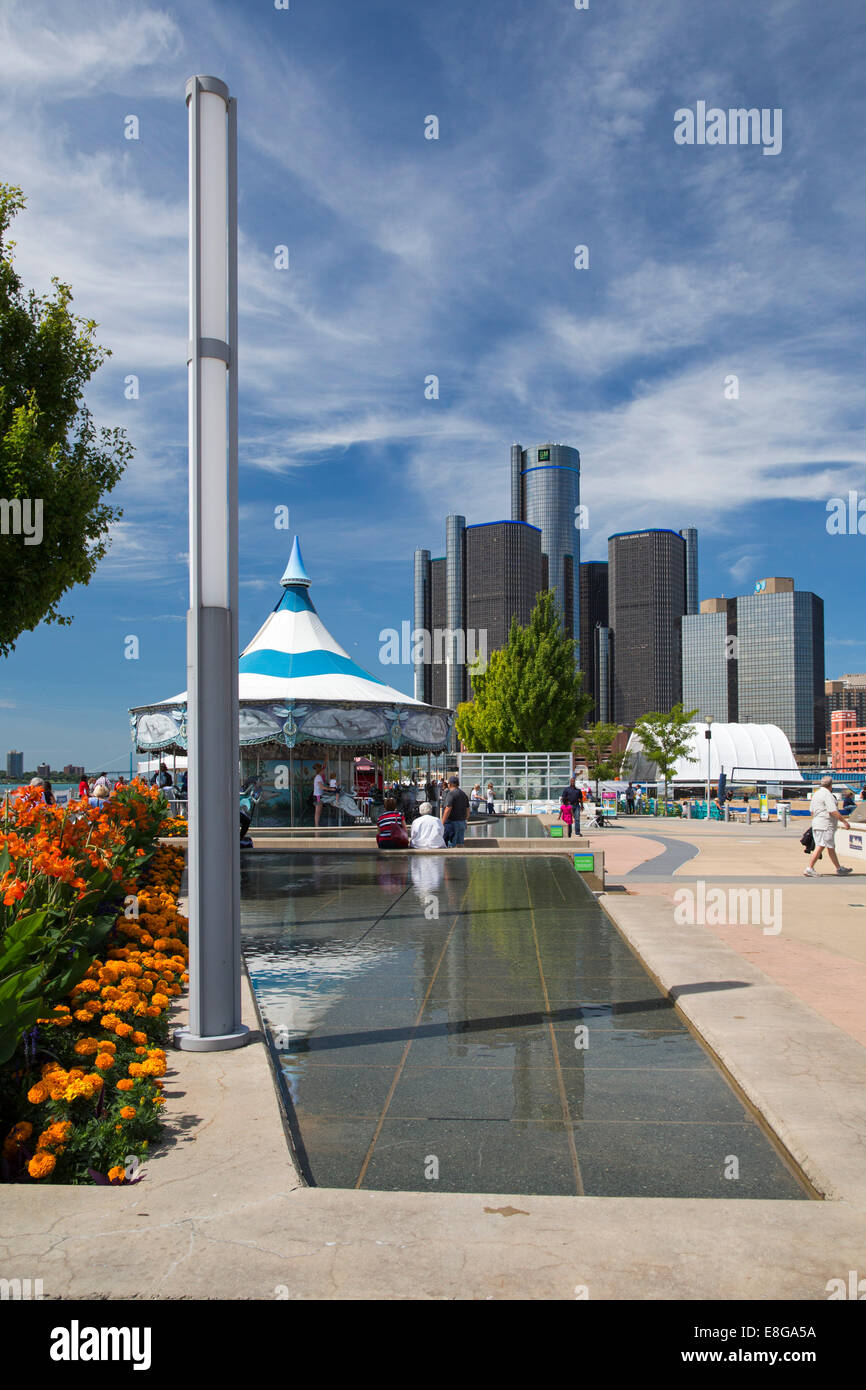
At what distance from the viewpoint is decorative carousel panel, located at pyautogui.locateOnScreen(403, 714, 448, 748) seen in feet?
93.6

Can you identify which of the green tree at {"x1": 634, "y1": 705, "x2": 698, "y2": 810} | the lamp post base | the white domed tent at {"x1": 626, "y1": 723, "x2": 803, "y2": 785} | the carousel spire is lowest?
the white domed tent at {"x1": 626, "y1": 723, "x2": 803, "y2": 785}

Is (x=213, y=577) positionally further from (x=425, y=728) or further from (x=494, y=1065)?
(x=425, y=728)

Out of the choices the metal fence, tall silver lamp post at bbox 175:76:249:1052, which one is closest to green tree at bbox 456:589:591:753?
the metal fence

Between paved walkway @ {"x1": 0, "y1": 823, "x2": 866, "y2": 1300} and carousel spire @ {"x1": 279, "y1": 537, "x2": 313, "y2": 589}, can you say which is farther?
carousel spire @ {"x1": 279, "y1": 537, "x2": 313, "y2": 589}

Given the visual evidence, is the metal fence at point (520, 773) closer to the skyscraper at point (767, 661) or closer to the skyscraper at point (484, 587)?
the skyscraper at point (484, 587)

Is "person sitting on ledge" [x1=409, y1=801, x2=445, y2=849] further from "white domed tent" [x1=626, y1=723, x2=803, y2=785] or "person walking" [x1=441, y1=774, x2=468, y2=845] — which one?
"white domed tent" [x1=626, y1=723, x2=803, y2=785]

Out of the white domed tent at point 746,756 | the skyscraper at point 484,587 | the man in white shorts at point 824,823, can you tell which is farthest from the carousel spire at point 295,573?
the skyscraper at point 484,587

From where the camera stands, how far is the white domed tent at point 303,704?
86.6 ft

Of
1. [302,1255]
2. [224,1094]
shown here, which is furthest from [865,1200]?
[224,1094]

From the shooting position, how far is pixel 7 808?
22.1 ft

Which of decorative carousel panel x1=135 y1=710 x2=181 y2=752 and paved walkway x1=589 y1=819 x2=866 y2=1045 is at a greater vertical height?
decorative carousel panel x1=135 y1=710 x2=181 y2=752

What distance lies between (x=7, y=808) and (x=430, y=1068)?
3579 millimetres

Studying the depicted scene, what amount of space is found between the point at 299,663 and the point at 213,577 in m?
24.4

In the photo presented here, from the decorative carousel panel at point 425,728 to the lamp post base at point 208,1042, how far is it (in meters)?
23.0
